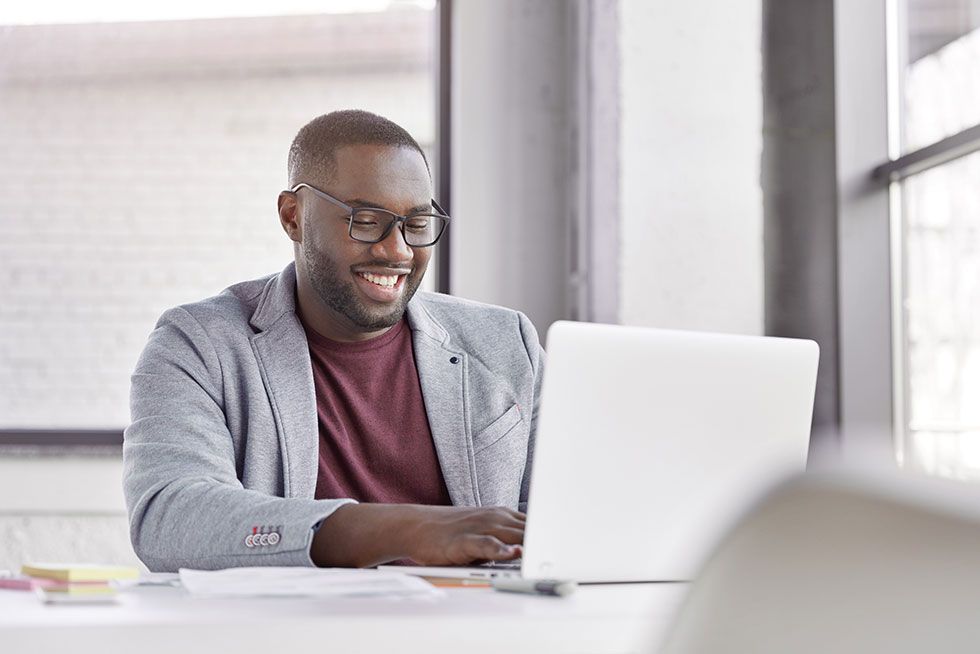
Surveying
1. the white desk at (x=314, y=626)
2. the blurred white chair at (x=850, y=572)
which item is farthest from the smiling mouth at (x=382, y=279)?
the blurred white chair at (x=850, y=572)

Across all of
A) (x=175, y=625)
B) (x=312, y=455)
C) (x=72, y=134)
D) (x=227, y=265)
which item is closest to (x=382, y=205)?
(x=312, y=455)

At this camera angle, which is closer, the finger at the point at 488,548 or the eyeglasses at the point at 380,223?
the finger at the point at 488,548

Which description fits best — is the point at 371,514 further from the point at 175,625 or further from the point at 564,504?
the point at 175,625

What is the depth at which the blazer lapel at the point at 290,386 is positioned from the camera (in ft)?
6.16

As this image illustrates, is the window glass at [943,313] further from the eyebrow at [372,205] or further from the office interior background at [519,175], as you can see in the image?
the eyebrow at [372,205]

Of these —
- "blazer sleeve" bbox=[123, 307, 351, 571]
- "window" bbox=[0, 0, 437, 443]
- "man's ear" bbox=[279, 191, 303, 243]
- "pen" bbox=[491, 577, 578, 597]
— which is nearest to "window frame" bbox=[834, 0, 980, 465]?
"window" bbox=[0, 0, 437, 443]

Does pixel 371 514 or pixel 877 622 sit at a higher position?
pixel 877 622

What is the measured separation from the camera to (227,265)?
3.45 metres

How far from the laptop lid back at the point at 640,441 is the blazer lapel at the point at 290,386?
27.9 inches

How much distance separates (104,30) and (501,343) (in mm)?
1968

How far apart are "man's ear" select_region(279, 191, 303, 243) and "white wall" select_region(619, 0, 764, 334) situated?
123 cm

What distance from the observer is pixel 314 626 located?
95cm

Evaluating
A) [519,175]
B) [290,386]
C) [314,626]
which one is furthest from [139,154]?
[314,626]

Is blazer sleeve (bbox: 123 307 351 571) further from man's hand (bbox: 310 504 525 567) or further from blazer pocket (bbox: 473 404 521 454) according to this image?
blazer pocket (bbox: 473 404 521 454)
